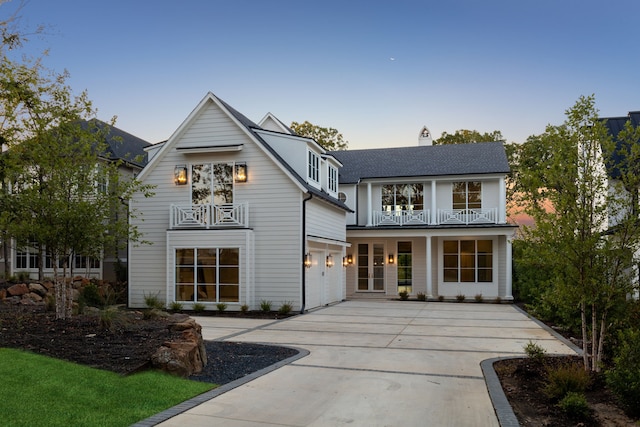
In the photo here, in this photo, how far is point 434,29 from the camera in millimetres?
16109

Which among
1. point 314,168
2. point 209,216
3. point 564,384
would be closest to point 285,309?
point 209,216

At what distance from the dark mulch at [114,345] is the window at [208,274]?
646 cm

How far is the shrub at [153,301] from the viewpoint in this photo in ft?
57.1

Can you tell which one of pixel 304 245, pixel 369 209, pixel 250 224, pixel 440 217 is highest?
pixel 369 209

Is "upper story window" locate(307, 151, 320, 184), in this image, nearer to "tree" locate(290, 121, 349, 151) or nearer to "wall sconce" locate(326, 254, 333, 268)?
"wall sconce" locate(326, 254, 333, 268)

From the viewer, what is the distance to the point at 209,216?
17.7 meters

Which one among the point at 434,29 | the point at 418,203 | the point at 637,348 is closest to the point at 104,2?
the point at 434,29

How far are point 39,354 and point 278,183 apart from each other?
10.7 meters

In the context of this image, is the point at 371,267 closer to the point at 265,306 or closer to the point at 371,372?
the point at 265,306

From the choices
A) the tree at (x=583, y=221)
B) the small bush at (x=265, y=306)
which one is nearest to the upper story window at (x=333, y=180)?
the small bush at (x=265, y=306)

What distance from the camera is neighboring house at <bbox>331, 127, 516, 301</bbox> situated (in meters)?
23.4

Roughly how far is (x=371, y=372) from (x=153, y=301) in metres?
11.6

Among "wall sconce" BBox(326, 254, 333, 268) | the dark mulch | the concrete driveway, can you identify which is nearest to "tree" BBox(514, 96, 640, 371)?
the concrete driveway

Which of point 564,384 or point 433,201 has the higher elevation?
point 433,201
